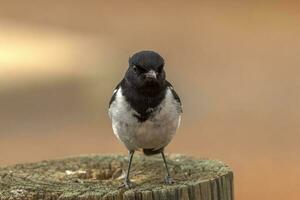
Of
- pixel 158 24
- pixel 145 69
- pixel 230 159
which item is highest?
pixel 158 24

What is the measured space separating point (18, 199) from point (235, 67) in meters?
10.2

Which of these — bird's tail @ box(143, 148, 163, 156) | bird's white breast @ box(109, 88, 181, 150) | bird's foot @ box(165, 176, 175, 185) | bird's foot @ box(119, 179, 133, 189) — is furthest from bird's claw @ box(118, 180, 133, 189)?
bird's tail @ box(143, 148, 163, 156)

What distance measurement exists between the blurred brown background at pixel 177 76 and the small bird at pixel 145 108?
158 inches

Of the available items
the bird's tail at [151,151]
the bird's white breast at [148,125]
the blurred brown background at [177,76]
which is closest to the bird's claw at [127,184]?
the bird's white breast at [148,125]

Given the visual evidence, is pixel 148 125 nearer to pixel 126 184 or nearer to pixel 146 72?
pixel 146 72

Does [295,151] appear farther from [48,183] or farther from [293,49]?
[48,183]

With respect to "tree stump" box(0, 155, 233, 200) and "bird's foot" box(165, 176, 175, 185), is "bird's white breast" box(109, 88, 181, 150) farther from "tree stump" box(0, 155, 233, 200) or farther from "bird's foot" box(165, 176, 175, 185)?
"bird's foot" box(165, 176, 175, 185)

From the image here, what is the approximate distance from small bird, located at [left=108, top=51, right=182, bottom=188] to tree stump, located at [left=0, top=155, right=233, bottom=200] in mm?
122

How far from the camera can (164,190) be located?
12.1 feet

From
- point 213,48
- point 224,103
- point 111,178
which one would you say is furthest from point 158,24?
point 111,178

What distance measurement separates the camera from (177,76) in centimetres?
1301

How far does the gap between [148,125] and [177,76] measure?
8712 millimetres

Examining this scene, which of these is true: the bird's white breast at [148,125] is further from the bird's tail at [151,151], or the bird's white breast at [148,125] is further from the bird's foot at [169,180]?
the bird's foot at [169,180]

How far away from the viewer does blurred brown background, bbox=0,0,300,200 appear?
31.6ft
